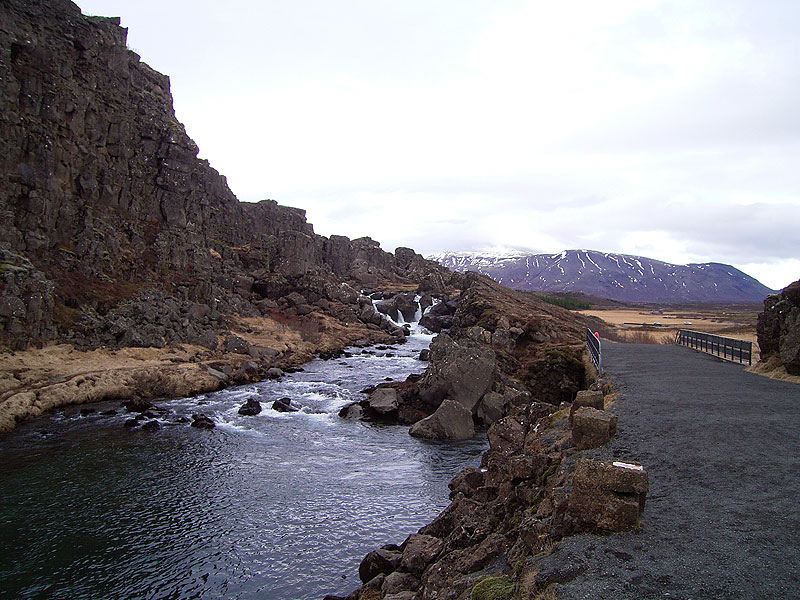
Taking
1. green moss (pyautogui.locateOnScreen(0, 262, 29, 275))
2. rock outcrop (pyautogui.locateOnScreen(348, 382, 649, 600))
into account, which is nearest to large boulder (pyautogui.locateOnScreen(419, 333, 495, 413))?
rock outcrop (pyautogui.locateOnScreen(348, 382, 649, 600))

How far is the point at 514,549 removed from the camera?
7.80m

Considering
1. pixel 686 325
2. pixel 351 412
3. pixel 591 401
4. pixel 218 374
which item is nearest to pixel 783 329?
pixel 591 401

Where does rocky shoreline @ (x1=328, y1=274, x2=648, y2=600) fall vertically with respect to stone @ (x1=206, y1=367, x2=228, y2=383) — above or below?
above

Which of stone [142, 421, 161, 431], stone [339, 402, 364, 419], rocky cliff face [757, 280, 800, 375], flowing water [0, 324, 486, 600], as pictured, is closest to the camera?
flowing water [0, 324, 486, 600]

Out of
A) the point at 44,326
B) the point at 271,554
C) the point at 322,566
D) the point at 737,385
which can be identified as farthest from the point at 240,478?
the point at 44,326

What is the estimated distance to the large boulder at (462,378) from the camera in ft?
87.2

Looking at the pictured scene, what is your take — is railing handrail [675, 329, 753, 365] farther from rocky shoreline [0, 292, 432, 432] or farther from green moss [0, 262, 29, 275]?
Result: green moss [0, 262, 29, 275]

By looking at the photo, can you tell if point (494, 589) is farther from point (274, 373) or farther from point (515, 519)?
point (274, 373)

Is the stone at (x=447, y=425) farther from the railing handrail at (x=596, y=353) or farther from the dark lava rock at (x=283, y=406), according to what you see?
the dark lava rock at (x=283, y=406)

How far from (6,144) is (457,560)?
4190cm

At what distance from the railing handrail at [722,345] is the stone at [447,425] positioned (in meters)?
13.8

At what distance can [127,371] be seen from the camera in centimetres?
3192

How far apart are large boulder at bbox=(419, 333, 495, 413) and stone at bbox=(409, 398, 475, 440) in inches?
58.8

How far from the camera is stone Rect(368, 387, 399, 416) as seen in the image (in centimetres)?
2744
